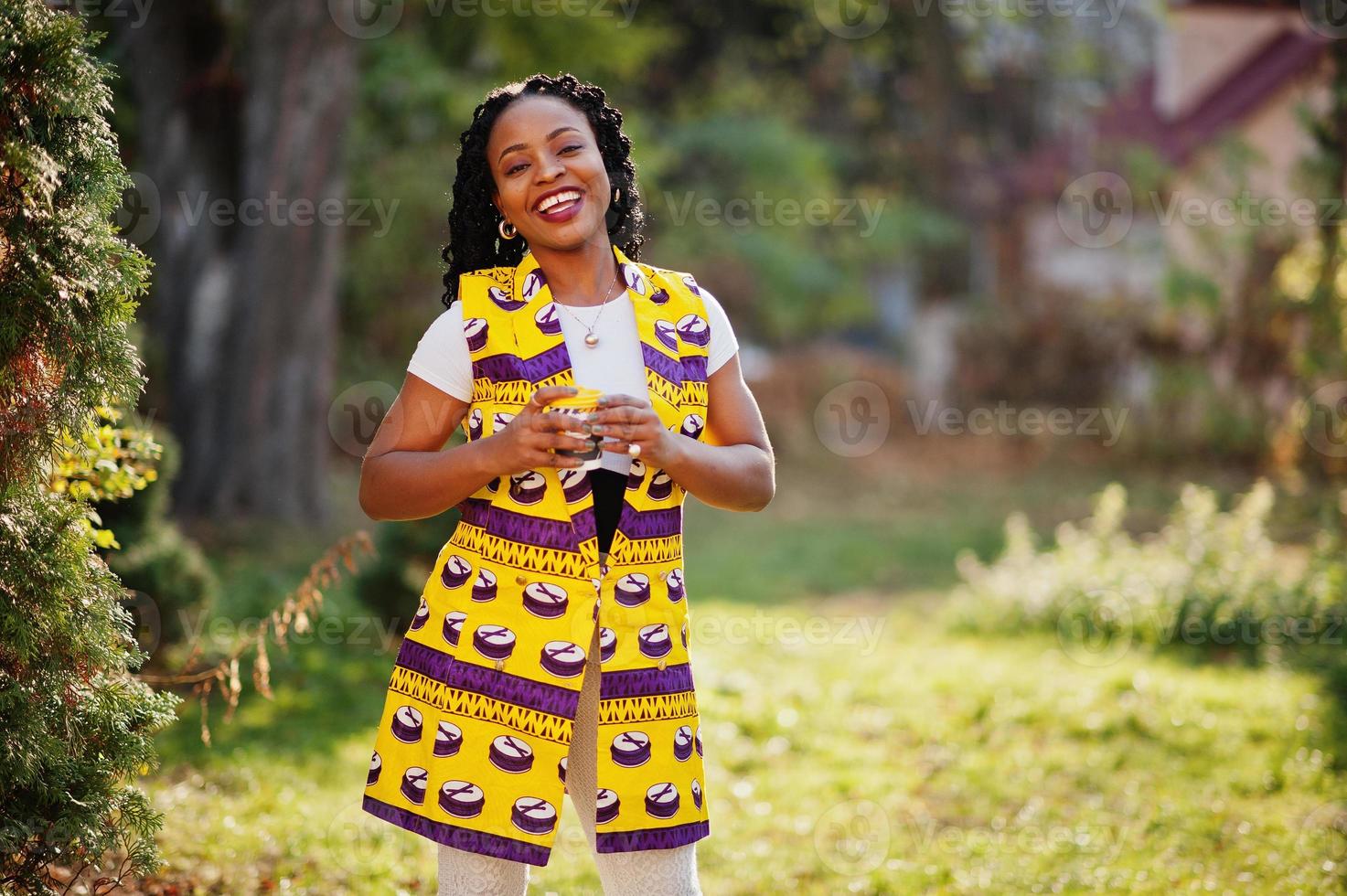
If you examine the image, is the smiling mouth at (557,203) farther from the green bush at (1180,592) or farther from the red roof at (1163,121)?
the red roof at (1163,121)

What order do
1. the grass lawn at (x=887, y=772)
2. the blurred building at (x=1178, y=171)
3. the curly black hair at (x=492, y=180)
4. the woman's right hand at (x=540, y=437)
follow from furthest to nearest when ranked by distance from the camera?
the blurred building at (x=1178, y=171) < the grass lawn at (x=887, y=772) < the curly black hair at (x=492, y=180) < the woman's right hand at (x=540, y=437)

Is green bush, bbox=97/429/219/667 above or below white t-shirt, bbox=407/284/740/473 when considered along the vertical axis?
above

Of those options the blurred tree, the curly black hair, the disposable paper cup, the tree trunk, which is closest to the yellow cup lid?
the disposable paper cup

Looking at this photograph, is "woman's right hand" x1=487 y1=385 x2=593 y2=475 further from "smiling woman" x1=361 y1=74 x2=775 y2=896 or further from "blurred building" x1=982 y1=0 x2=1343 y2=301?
"blurred building" x1=982 y1=0 x2=1343 y2=301

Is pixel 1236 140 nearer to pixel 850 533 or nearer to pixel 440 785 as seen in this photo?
pixel 850 533

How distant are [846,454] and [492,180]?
42.9 feet

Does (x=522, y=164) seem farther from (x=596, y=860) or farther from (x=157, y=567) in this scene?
(x=157, y=567)

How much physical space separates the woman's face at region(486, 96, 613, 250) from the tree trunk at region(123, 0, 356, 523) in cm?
684

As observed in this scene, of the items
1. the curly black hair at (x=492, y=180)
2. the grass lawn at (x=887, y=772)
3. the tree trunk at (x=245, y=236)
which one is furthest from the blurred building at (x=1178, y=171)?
the tree trunk at (x=245, y=236)

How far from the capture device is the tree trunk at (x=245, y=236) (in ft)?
29.2

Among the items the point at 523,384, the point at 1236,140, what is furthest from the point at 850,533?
the point at 523,384

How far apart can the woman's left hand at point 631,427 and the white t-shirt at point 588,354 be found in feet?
0.42

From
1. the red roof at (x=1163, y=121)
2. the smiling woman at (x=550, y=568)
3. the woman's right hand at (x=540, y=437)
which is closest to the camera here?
the woman's right hand at (x=540, y=437)

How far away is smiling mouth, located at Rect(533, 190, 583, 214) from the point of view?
2553mm
